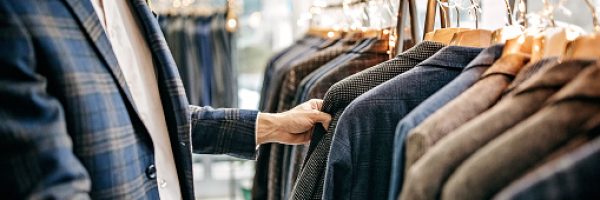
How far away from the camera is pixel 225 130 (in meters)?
1.35

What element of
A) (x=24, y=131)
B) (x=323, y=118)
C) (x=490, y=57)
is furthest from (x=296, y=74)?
(x=24, y=131)

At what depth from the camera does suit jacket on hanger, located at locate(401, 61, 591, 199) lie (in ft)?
2.30


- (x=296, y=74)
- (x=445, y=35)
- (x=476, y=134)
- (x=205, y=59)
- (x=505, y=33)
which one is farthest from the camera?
(x=205, y=59)

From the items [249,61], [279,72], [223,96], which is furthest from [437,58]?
[249,61]

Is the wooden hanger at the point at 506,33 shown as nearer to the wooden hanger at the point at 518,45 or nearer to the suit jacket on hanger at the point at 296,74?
the wooden hanger at the point at 518,45

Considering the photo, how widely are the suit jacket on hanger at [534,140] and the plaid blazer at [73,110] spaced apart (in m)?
0.54

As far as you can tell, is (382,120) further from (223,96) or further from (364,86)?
(223,96)

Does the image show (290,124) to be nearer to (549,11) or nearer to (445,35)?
(445,35)

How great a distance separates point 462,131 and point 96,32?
0.59 meters

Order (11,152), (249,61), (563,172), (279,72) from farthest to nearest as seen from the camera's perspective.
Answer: (249,61), (279,72), (11,152), (563,172)

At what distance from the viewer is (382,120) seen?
102 centimetres

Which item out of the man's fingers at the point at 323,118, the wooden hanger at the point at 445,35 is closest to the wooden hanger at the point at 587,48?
the wooden hanger at the point at 445,35

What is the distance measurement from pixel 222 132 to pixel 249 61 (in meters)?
2.82

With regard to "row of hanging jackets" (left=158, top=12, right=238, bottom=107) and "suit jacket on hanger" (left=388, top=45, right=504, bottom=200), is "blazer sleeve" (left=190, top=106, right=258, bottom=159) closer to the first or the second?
"suit jacket on hanger" (left=388, top=45, right=504, bottom=200)
